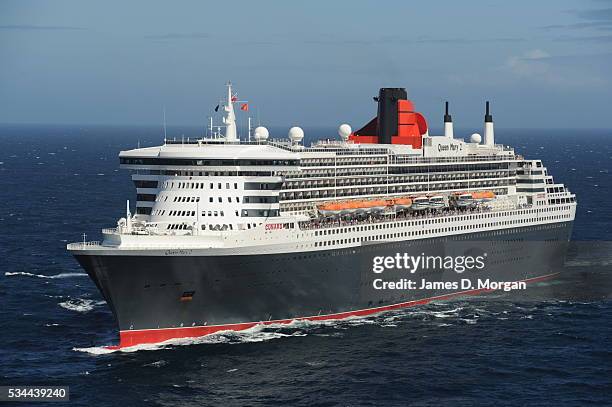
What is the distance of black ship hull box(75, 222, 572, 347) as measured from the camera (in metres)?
45.3

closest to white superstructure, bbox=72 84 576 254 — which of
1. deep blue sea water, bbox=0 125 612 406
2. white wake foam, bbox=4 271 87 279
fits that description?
deep blue sea water, bbox=0 125 612 406

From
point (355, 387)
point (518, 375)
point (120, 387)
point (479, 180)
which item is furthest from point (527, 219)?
point (120, 387)

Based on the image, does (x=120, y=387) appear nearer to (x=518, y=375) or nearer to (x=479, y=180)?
(x=518, y=375)

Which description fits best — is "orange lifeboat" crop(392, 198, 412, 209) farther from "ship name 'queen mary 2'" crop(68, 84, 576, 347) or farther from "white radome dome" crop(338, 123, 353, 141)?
"white radome dome" crop(338, 123, 353, 141)

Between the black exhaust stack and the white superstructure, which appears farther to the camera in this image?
the black exhaust stack

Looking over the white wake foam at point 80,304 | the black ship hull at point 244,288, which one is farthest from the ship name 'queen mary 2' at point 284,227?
the white wake foam at point 80,304

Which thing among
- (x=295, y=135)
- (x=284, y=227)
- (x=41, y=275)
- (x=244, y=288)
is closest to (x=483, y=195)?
(x=295, y=135)

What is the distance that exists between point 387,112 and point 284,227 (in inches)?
717

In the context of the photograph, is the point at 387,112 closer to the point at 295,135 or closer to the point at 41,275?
the point at 295,135

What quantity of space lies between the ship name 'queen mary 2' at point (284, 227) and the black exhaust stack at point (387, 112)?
0.31 ft

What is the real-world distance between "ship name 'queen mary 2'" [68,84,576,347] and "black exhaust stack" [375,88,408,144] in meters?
0.10

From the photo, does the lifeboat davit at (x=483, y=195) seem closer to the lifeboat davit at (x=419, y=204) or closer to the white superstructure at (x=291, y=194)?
the white superstructure at (x=291, y=194)

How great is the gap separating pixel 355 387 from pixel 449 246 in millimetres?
19774

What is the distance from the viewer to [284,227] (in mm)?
49156
